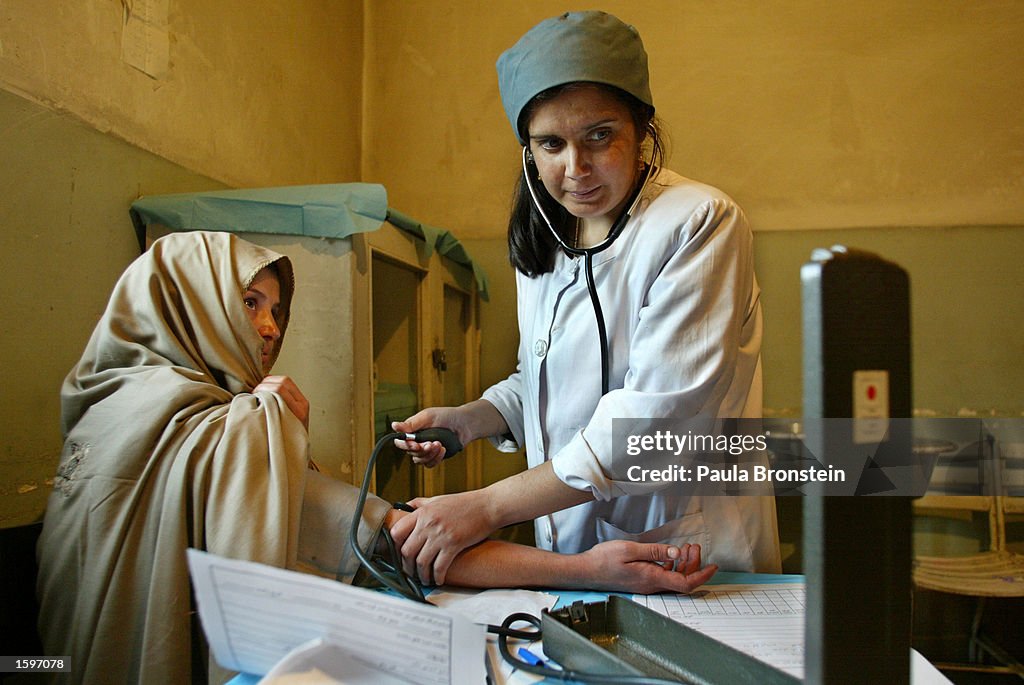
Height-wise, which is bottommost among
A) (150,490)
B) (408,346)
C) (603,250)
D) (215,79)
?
(150,490)

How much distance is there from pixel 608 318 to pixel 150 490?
649 millimetres

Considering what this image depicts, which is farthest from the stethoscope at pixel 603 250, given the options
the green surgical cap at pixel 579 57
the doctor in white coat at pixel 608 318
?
the green surgical cap at pixel 579 57

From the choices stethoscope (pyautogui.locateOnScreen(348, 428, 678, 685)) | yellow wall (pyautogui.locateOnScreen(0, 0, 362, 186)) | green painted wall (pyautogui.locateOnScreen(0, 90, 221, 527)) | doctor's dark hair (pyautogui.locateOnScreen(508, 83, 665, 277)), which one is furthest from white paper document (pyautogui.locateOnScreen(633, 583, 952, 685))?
yellow wall (pyautogui.locateOnScreen(0, 0, 362, 186))

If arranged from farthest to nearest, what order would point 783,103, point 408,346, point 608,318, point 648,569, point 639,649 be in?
point 783,103
point 408,346
point 608,318
point 648,569
point 639,649

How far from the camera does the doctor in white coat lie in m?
0.78

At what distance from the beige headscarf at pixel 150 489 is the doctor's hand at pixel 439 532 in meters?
0.15

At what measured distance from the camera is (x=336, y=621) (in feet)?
1.44

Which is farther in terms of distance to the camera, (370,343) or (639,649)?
(370,343)

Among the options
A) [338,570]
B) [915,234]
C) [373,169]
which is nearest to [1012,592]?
[915,234]

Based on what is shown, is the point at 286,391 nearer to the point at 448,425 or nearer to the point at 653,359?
the point at 448,425

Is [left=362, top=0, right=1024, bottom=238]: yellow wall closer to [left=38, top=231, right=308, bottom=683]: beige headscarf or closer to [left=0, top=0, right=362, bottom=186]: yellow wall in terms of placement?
[left=0, top=0, right=362, bottom=186]: yellow wall

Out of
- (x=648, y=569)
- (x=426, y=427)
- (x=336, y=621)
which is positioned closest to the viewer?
(x=336, y=621)

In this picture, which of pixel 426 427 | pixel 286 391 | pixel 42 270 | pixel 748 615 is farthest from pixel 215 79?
pixel 748 615

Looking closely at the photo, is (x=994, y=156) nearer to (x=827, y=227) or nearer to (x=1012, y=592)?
(x=827, y=227)
